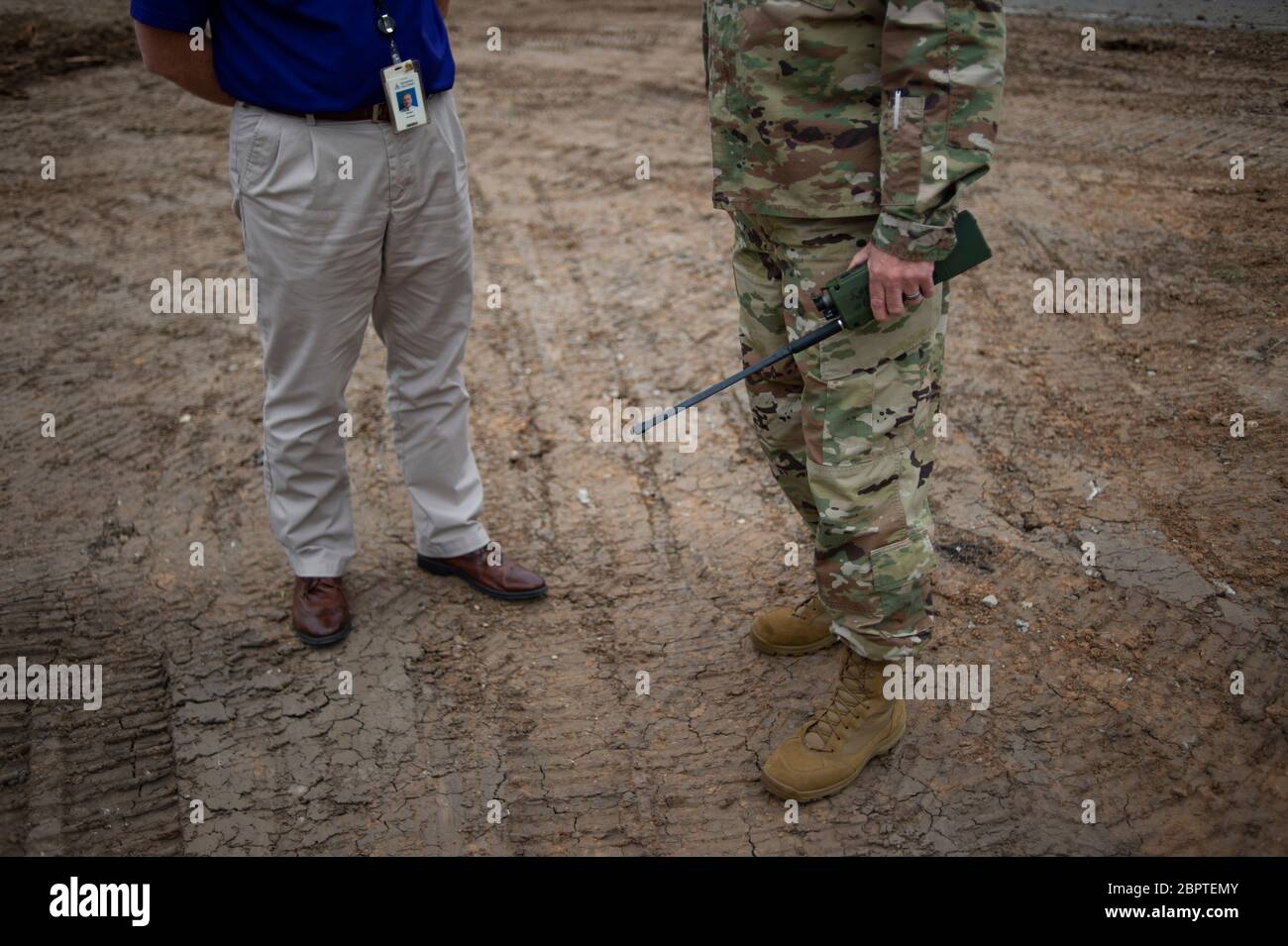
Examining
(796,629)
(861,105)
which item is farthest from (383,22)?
(796,629)

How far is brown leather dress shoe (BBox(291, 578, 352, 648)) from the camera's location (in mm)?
3008

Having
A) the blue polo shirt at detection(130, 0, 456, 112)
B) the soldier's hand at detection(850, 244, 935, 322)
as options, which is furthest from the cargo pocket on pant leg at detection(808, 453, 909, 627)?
the blue polo shirt at detection(130, 0, 456, 112)

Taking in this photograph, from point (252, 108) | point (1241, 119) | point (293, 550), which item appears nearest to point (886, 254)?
point (252, 108)

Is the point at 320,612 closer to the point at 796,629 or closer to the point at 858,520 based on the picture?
the point at 796,629

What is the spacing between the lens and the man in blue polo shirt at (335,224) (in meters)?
2.44

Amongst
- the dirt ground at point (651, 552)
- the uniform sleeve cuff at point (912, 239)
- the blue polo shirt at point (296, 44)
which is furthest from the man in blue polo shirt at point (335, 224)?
the uniform sleeve cuff at point (912, 239)

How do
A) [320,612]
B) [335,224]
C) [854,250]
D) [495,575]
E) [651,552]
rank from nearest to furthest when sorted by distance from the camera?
1. [854,250]
2. [335,224]
3. [320,612]
4. [495,575]
5. [651,552]

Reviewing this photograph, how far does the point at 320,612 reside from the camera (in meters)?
3.02

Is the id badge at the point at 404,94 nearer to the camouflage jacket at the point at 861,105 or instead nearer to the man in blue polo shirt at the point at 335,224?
the man in blue polo shirt at the point at 335,224

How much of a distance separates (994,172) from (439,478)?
342 centimetres

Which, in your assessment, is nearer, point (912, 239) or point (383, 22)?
point (912, 239)

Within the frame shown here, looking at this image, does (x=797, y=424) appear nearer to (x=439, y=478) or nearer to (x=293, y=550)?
(x=439, y=478)

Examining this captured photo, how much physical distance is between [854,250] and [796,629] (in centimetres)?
109

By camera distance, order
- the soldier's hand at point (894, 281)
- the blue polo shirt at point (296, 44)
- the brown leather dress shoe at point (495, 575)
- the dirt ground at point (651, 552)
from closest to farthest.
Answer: the soldier's hand at point (894, 281) < the blue polo shirt at point (296, 44) < the dirt ground at point (651, 552) < the brown leather dress shoe at point (495, 575)
